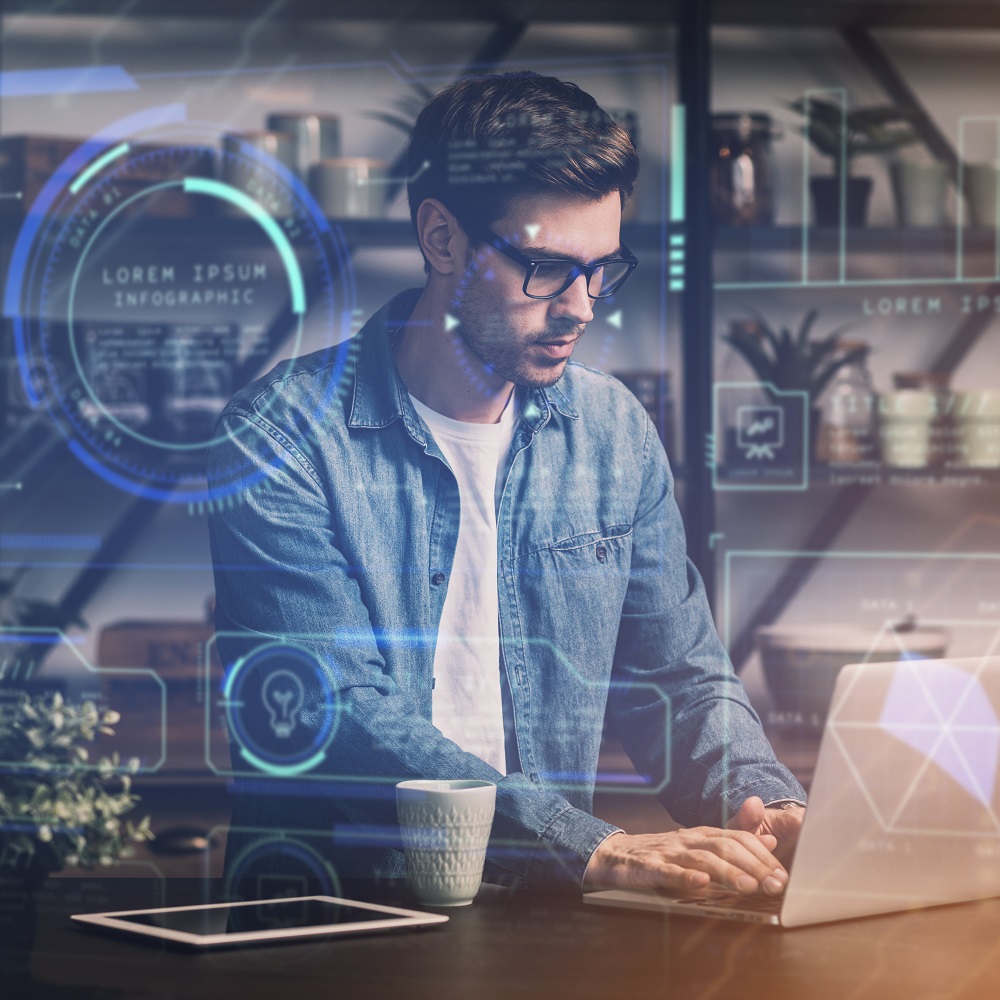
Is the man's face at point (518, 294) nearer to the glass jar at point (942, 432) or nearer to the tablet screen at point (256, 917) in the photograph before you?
the glass jar at point (942, 432)

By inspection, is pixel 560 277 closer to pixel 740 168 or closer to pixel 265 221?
pixel 740 168

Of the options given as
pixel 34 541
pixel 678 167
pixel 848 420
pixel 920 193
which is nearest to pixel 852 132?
pixel 920 193

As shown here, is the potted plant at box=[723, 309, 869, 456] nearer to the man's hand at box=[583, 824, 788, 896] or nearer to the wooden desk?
the man's hand at box=[583, 824, 788, 896]

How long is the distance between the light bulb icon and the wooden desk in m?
0.90

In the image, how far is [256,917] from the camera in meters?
1.03

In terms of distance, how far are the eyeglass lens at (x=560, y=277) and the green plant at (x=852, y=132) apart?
501 millimetres

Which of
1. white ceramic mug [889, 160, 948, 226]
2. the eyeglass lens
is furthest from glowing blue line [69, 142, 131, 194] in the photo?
white ceramic mug [889, 160, 948, 226]

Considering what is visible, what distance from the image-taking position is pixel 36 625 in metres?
2.42

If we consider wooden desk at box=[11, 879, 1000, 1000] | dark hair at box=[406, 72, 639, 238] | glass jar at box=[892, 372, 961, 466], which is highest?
dark hair at box=[406, 72, 639, 238]

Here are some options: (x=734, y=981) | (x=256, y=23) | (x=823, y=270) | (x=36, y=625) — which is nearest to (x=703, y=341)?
(x=823, y=270)

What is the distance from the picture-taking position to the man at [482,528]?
182 centimetres

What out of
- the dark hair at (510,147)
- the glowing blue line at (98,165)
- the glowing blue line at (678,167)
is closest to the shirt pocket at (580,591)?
the dark hair at (510,147)

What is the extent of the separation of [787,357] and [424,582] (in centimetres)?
82

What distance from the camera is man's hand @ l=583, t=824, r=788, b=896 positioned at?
1120 mm
